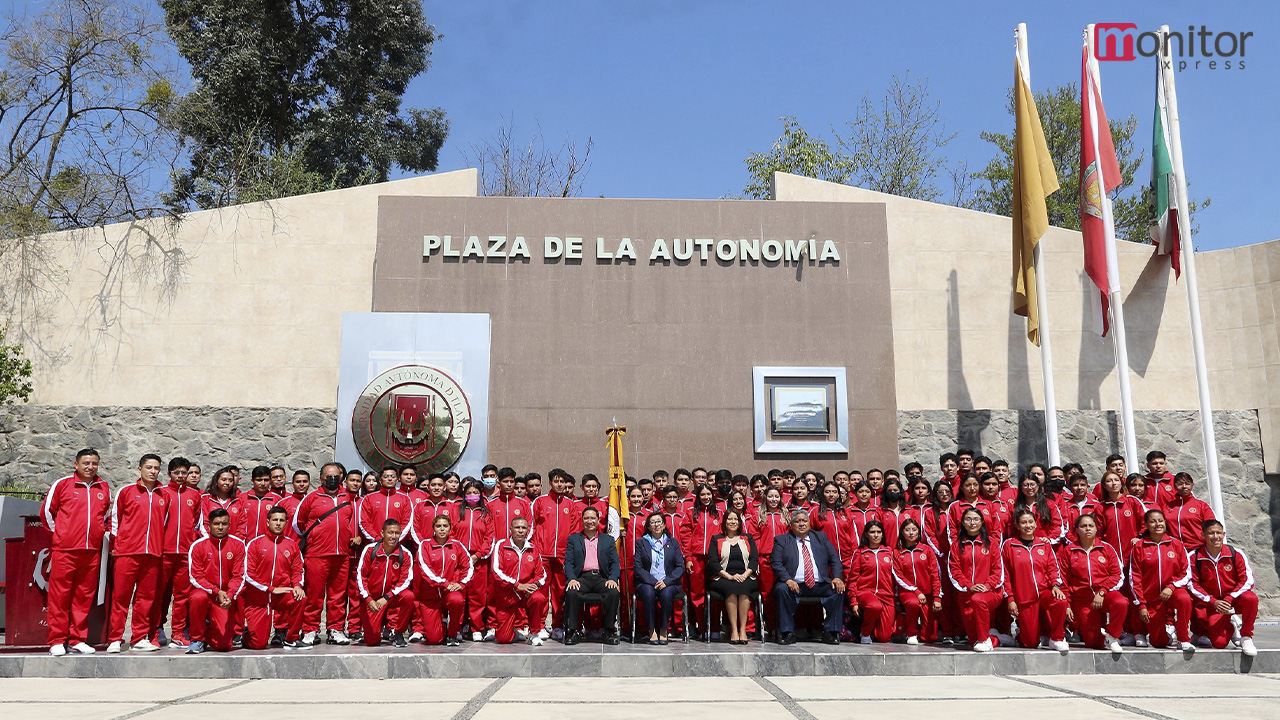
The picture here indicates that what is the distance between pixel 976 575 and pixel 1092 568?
96cm

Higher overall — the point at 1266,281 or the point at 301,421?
the point at 1266,281

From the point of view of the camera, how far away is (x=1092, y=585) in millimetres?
8148

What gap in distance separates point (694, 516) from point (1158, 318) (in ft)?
28.3

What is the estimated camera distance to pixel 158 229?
45.2 feet

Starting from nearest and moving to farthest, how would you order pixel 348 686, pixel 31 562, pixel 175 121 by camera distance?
pixel 348 686 < pixel 31 562 < pixel 175 121

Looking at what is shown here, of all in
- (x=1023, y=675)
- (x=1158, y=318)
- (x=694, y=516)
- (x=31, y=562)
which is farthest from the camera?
(x=1158, y=318)

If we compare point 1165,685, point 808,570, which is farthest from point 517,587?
point 1165,685

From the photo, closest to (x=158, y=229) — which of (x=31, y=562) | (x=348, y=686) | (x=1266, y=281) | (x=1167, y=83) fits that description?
(x=31, y=562)

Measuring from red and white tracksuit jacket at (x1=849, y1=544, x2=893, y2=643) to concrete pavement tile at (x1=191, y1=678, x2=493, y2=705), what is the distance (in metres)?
3.59

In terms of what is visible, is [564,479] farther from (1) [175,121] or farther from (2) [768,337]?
(1) [175,121]

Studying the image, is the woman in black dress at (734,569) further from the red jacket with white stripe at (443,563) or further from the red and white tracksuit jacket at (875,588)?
the red jacket with white stripe at (443,563)


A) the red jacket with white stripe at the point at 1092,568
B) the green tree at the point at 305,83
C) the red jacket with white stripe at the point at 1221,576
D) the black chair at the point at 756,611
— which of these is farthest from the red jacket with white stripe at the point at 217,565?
the green tree at the point at 305,83

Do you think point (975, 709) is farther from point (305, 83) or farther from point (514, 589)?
point (305, 83)

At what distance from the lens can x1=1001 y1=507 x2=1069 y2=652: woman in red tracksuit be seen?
801 centimetres
